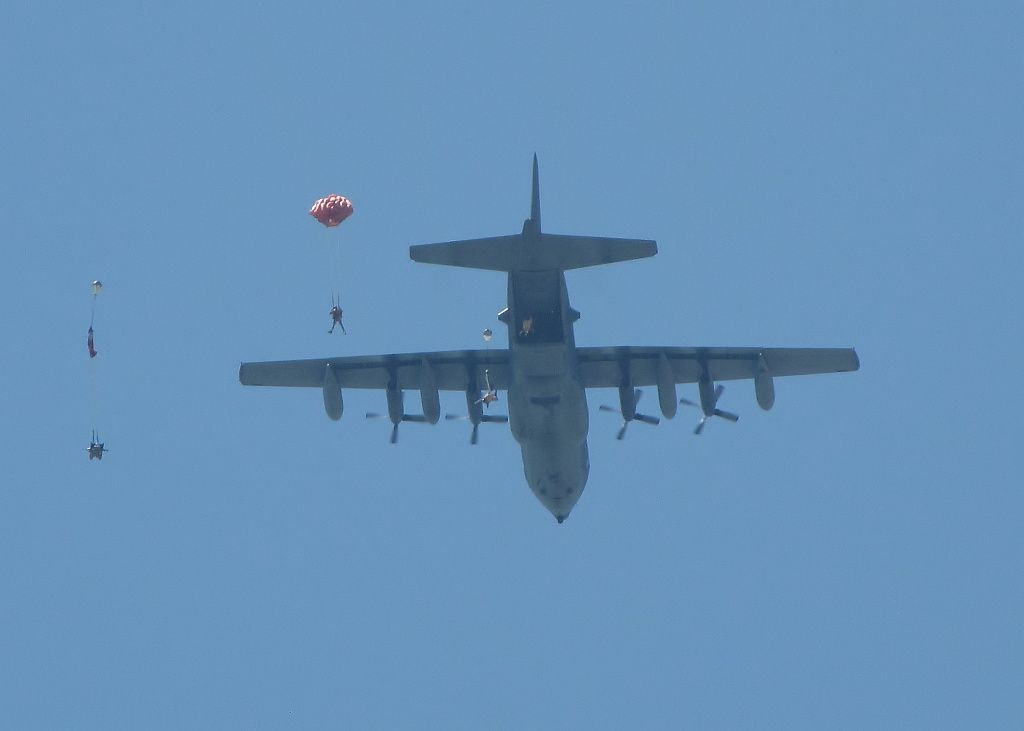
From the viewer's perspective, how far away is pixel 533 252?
37.9 meters

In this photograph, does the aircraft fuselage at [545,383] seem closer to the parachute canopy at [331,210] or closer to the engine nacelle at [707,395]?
the engine nacelle at [707,395]

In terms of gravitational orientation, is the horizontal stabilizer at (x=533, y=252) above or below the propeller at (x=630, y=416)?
above

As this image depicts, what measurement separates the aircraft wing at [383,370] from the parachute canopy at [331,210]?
369 centimetres

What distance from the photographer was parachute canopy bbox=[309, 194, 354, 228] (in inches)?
1737

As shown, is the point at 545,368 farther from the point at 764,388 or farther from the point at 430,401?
the point at 764,388

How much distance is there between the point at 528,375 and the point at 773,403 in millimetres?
7061

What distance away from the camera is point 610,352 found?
Answer: 44219 millimetres

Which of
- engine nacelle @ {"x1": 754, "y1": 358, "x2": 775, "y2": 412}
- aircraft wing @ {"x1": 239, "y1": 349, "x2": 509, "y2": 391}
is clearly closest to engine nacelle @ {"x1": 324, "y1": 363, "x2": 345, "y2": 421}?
aircraft wing @ {"x1": 239, "y1": 349, "x2": 509, "y2": 391}

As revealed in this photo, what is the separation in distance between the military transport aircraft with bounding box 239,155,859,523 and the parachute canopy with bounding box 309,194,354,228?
145 inches

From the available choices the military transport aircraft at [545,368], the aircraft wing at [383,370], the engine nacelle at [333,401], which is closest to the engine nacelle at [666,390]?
the military transport aircraft at [545,368]

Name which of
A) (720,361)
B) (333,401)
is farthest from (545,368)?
(720,361)

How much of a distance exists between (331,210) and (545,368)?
8.43m

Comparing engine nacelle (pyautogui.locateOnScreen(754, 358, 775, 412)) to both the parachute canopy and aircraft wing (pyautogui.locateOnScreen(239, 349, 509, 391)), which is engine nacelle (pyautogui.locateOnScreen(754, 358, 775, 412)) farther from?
the parachute canopy

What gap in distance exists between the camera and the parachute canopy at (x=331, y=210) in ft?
145
